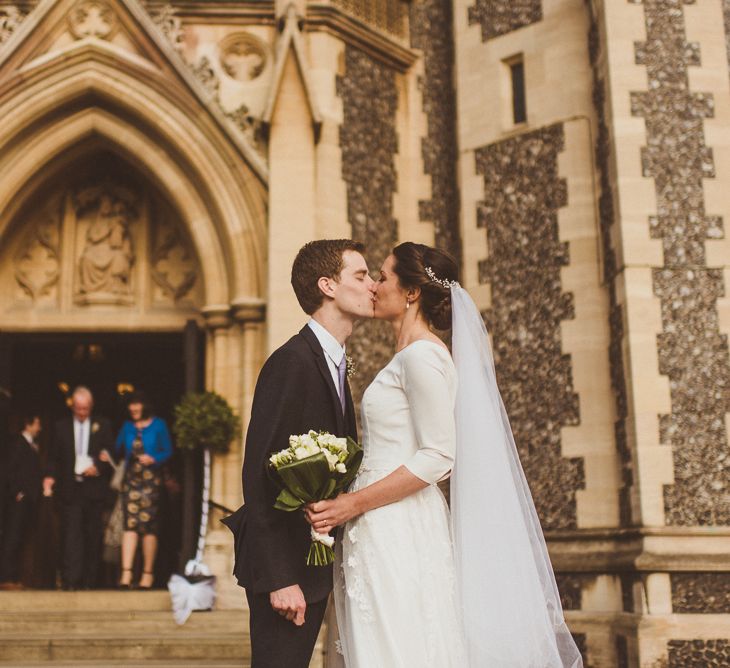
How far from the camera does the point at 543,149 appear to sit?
7.64 metres

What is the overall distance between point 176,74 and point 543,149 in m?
3.14

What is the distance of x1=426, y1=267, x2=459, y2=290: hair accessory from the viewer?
10.0ft

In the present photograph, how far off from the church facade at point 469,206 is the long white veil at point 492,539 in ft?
11.3

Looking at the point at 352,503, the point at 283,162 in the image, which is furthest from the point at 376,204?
the point at 352,503

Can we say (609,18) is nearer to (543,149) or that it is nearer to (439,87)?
(543,149)

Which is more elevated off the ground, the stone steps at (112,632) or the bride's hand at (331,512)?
the bride's hand at (331,512)

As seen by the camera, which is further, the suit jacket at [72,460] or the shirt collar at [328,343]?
the suit jacket at [72,460]

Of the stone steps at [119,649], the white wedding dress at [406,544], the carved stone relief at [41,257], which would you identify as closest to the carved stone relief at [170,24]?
the carved stone relief at [41,257]

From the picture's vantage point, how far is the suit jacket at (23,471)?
7984 millimetres

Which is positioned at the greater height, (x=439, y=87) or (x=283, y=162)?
(x=439, y=87)

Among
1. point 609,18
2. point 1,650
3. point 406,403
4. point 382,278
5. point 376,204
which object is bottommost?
point 1,650

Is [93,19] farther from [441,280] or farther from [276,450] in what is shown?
[276,450]

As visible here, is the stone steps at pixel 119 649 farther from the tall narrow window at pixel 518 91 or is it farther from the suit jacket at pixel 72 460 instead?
the tall narrow window at pixel 518 91

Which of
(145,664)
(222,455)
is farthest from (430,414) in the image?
(222,455)
